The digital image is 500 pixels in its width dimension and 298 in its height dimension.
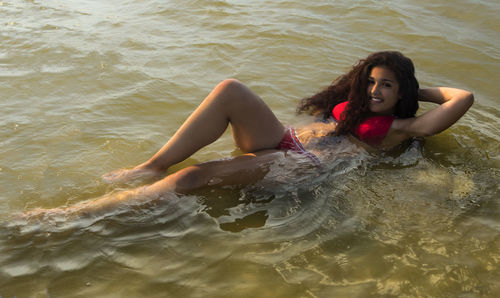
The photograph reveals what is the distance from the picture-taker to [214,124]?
11.6ft

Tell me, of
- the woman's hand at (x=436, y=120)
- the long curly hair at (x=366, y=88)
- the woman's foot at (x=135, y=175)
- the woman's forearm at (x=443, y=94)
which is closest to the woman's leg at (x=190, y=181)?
the woman's foot at (x=135, y=175)

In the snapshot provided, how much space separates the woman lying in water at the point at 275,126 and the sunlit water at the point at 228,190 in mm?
139

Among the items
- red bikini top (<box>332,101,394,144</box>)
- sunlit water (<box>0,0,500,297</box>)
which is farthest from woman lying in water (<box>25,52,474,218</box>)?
sunlit water (<box>0,0,500,297</box>)

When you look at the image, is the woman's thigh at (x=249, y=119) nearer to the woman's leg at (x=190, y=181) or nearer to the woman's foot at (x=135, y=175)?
the woman's leg at (x=190, y=181)

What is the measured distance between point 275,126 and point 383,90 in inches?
37.3

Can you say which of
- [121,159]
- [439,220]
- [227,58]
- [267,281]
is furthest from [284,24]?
[267,281]

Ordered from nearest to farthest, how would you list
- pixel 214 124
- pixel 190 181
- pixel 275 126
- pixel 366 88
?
1. pixel 190 181
2. pixel 214 124
3. pixel 275 126
4. pixel 366 88

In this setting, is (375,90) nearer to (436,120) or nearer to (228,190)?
(436,120)

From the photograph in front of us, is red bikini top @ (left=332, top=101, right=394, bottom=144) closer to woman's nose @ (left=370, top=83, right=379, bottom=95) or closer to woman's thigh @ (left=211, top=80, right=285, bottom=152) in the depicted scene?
woman's nose @ (left=370, top=83, right=379, bottom=95)

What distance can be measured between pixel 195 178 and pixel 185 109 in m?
1.79

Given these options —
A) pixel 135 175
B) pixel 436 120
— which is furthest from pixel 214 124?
pixel 436 120

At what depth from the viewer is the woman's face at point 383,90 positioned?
383 cm

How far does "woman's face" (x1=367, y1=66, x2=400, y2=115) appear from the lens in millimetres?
3834

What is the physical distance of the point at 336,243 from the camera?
121 inches
